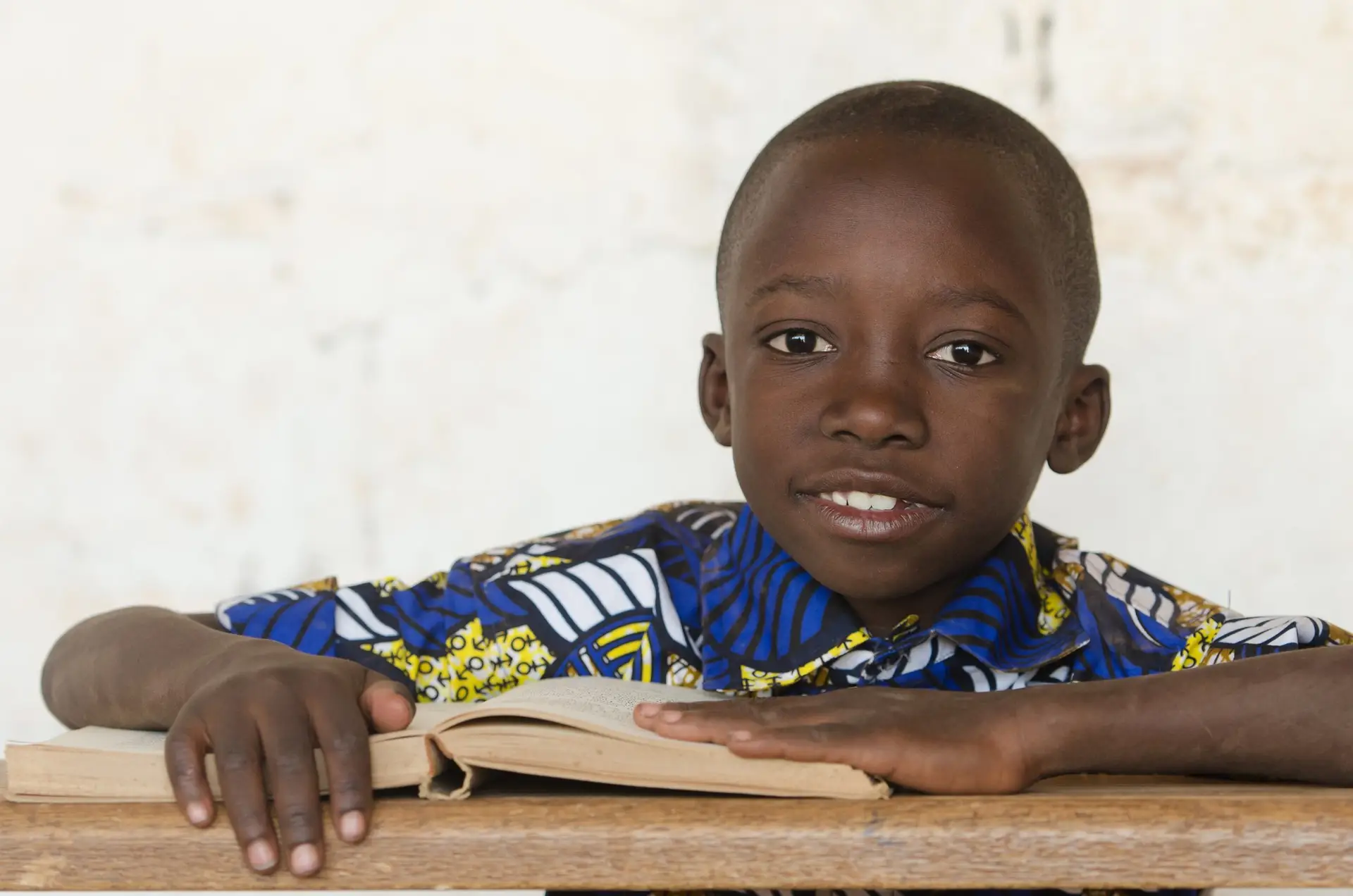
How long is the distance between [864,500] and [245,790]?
1.71ft

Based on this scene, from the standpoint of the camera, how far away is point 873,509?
1206mm

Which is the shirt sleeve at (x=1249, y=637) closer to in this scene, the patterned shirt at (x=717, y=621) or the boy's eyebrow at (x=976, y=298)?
the patterned shirt at (x=717, y=621)

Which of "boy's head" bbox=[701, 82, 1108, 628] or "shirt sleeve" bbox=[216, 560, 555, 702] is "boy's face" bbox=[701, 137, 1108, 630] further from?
"shirt sleeve" bbox=[216, 560, 555, 702]

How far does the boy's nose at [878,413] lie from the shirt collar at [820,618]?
0.15 metres

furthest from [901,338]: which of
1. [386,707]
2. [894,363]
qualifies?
[386,707]

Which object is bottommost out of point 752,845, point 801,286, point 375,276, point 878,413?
point 752,845

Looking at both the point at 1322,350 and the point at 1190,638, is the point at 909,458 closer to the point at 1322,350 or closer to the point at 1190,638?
the point at 1190,638

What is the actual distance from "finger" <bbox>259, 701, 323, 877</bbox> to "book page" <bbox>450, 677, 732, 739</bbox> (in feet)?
0.28

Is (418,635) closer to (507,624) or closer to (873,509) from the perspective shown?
(507,624)

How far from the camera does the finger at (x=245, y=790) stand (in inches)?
33.0

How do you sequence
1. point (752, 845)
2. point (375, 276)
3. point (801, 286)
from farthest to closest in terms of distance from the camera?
→ point (375, 276) < point (801, 286) < point (752, 845)

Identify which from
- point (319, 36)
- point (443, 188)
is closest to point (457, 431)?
point (443, 188)

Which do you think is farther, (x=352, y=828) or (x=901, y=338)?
(x=901, y=338)

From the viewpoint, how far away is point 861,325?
121cm
